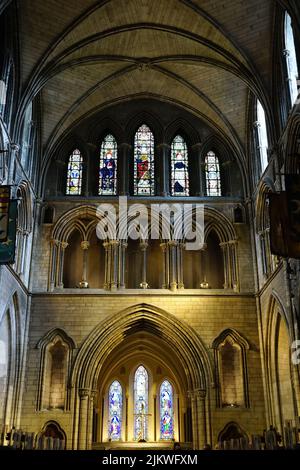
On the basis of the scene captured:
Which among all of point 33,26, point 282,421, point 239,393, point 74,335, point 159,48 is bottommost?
point 282,421

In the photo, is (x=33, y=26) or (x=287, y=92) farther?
(x=33, y=26)

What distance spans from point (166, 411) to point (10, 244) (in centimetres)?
1379

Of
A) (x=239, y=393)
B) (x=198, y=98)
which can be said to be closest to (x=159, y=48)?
(x=198, y=98)

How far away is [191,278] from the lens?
2052 cm

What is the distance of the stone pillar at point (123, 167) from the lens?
Result: 20997 millimetres

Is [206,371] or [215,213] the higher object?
[215,213]

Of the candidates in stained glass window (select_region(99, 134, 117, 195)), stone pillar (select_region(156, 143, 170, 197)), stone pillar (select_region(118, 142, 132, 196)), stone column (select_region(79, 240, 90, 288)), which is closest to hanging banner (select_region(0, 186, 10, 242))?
stone column (select_region(79, 240, 90, 288))

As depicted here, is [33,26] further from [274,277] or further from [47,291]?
[274,277]

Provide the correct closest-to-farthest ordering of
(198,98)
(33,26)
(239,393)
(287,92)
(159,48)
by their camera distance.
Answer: (287,92)
(33,26)
(239,393)
(159,48)
(198,98)

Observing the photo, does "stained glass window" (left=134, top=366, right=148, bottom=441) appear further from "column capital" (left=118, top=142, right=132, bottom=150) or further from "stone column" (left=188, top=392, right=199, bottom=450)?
"column capital" (left=118, top=142, right=132, bottom=150)

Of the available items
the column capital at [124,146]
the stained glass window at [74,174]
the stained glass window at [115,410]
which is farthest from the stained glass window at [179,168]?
the stained glass window at [115,410]
